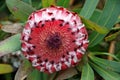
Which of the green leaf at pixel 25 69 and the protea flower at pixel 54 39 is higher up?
the protea flower at pixel 54 39

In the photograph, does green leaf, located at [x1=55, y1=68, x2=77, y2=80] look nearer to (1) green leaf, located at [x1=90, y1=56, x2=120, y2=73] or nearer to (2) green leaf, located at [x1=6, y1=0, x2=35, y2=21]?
(1) green leaf, located at [x1=90, y1=56, x2=120, y2=73]

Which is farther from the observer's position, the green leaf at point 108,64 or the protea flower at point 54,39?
the green leaf at point 108,64

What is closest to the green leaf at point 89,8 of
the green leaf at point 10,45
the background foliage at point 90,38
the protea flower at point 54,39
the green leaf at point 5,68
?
the background foliage at point 90,38

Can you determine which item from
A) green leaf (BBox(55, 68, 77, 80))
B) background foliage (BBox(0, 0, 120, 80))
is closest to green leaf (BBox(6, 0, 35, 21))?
background foliage (BBox(0, 0, 120, 80))

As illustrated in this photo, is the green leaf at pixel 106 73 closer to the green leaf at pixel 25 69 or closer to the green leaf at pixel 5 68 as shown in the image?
the green leaf at pixel 25 69

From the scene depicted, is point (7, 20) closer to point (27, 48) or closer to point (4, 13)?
point (4, 13)

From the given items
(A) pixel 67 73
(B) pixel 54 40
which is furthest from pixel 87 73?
(B) pixel 54 40
